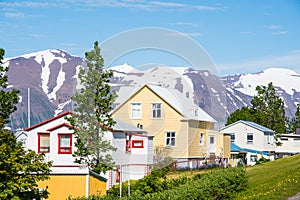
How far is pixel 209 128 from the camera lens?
35.5 feet

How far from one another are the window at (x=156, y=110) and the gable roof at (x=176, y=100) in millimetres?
284

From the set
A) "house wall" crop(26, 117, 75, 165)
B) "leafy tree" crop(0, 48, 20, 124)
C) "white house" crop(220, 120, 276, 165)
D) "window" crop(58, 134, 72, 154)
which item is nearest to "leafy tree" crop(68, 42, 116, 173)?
"leafy tree" crop(0, 48, 20, 124)

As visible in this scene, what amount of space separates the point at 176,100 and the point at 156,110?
116 centimetres

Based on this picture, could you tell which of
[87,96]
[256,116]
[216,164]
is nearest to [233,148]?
[256,116]

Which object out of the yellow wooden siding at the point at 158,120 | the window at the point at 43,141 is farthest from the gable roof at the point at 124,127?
the window at the point at 43,141

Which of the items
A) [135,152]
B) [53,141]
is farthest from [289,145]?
[135,152]

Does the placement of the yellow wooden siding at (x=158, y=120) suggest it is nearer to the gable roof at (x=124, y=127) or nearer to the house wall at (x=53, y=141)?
the gable roof at (x=124, y=127)

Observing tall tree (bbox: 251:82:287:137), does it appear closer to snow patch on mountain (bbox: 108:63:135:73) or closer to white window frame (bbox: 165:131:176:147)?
white window frame (bbox: 165:131:176:147)

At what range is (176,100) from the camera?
9656 millimetres

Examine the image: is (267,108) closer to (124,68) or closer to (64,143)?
(64,143)

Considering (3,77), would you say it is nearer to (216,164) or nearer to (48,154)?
(48,154)

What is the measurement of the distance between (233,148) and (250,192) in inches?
1655

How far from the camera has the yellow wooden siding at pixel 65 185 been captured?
2175 centimetres

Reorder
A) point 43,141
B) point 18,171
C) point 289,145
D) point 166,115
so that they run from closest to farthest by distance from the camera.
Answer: point 166,115 < point 18,171 < point 43,141 < point 289,145
